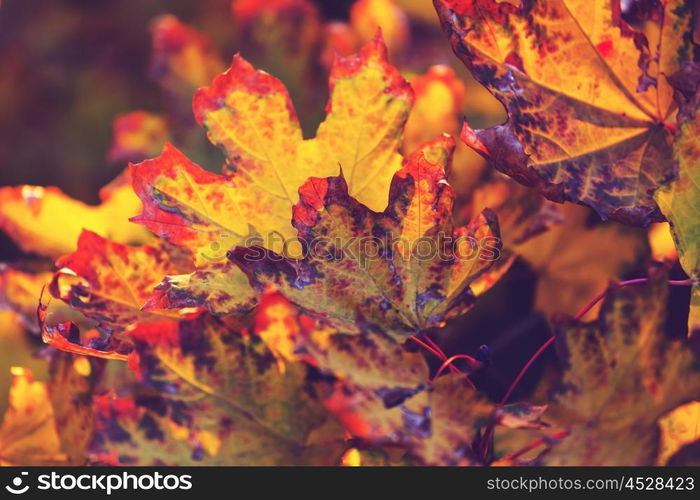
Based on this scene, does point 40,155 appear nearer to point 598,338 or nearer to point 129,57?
point 129,57

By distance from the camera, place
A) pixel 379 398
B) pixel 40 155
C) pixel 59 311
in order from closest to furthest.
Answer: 1. pixel 379 398
2. pixel 59 311
3. pixel 40 155

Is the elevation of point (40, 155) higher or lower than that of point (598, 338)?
lower

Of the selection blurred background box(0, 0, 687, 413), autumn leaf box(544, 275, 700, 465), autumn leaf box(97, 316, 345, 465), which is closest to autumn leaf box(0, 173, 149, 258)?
blurred background box(0, 0, 687, 413)

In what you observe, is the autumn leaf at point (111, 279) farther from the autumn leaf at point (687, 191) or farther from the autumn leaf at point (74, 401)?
the autumn leaf at point (687, 191)

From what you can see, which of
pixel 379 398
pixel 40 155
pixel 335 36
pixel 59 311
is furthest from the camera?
pixel 40 155

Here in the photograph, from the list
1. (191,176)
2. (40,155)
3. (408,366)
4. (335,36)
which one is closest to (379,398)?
(408,366)

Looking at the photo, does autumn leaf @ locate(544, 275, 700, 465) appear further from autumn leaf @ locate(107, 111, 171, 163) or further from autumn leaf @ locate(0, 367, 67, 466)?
autumn leaf @ locate(107, 111, 171, 163)
